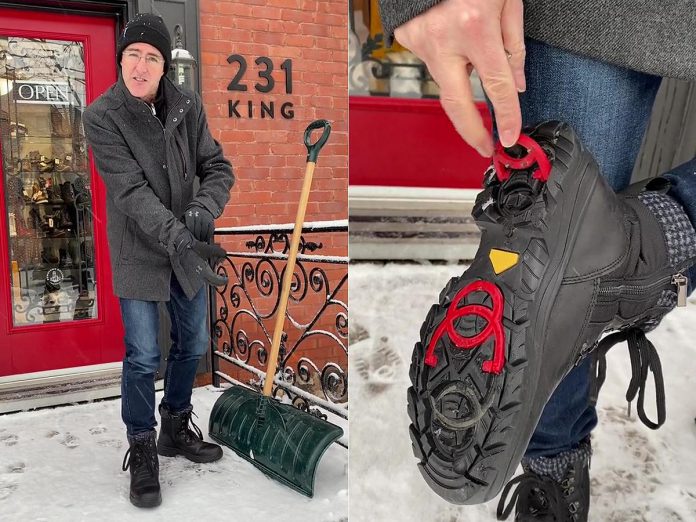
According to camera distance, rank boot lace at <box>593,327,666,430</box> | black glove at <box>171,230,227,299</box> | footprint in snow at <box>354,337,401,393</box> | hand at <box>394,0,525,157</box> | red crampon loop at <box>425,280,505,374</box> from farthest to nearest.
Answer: footprint in snow at <box>354,337,401,393</box> → black glove at <box>171,230,227,299</box> → boot lace at <box>593,327,666,430</box> → red crampon loop at <box>425,280,505,374</box> → hand at <box>394,0,525,157</box>

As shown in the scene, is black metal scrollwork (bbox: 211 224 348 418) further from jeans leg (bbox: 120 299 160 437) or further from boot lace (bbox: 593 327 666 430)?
boot lace (bbox: 593 327 666 430)

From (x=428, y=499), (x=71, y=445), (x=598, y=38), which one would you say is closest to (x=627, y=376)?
(x=428, y=499)

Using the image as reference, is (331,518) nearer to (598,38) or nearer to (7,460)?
(7,460)

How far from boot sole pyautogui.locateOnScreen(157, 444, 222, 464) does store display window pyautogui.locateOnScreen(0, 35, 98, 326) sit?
28 cm

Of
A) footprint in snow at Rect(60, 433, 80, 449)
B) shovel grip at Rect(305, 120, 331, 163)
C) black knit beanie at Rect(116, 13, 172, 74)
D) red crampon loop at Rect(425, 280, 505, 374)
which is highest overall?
black knit beanie at Rect(116, 13, 172, 74)

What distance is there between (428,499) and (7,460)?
→ 2.27 ft

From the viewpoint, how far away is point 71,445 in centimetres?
92

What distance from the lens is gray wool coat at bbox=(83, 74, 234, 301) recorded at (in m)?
0.89

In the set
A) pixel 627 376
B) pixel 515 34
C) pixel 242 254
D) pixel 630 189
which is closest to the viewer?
pixel 515 34

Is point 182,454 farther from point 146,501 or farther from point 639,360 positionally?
point 639,360

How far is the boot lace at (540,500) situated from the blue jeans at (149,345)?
0.59 meters

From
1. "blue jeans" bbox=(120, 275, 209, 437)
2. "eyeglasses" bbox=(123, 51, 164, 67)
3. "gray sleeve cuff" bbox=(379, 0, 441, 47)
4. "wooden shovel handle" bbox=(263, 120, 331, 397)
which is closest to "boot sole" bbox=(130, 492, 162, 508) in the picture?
"blue jeans" bbox=(120, 275, 209, 437)

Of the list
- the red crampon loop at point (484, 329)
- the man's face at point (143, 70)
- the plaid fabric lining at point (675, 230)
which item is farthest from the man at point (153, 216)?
the plaid fabric lining at point (675, 230)

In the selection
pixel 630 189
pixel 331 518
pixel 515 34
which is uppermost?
pixel 515 34
